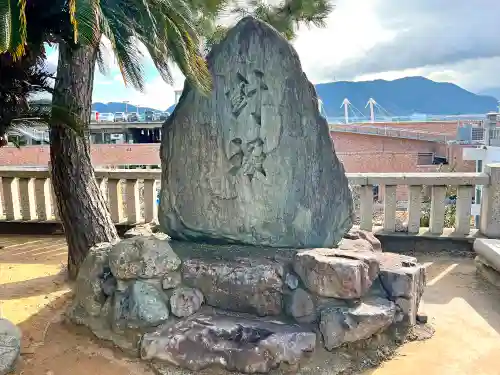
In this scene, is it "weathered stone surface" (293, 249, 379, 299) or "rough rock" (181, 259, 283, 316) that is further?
"rough rock" (181, 259, 283, 316)

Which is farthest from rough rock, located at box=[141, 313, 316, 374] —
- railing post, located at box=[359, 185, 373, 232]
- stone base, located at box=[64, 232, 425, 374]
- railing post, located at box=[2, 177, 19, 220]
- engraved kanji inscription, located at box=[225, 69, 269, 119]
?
railing post, located at box=[2, 177, 19, 220]

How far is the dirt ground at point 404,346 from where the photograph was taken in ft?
9.48

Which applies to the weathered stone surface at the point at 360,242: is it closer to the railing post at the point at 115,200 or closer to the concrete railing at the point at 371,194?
the concrete railing at the point at 371,194

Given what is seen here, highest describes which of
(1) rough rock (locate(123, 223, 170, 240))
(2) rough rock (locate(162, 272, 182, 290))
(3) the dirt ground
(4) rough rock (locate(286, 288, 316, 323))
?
(1) rough rock (locate(123, 223, 170, 240))

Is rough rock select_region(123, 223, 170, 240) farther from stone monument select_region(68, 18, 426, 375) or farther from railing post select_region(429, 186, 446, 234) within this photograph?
railing post select_region(429, 186, 446, 234)

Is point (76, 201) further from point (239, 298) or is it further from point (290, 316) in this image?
point (290, 316)

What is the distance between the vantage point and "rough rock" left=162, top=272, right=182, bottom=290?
319 centimetres

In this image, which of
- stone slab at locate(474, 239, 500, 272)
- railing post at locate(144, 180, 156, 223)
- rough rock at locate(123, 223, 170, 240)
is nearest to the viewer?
rough rock at locate(123, 223, 170, 240)

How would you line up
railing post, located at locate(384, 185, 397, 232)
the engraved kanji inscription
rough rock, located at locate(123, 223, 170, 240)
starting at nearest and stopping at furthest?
1. the engraved kanji inscription
2. rough rock, located at locate(123, 223, 170, 240)
3. railing post, located at locate(384, 185, 397, 232)

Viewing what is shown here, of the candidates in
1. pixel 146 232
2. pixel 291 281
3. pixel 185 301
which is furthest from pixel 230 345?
pixel 146 232

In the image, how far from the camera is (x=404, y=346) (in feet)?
10.3

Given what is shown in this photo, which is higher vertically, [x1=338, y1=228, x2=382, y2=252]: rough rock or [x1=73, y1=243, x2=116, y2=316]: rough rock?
[x1=338, y1=228, x2=382, y2=252]: rough rock

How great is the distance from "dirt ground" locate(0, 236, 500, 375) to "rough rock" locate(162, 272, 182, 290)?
20.4 inches

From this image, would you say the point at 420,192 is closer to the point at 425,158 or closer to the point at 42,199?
the point at 42,199
